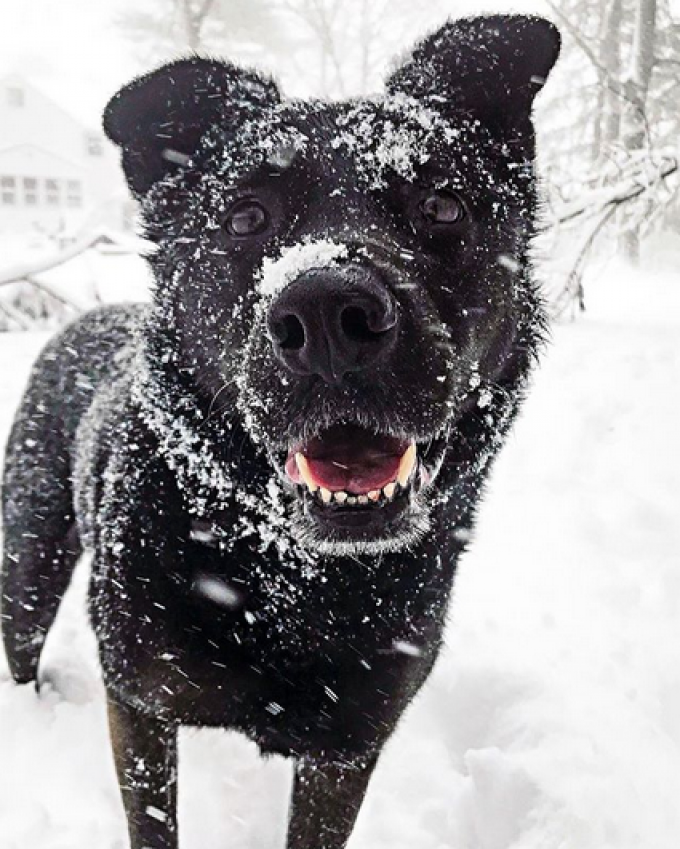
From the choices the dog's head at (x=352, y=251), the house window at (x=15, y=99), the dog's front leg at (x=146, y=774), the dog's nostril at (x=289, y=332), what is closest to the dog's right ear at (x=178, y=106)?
the dog's head at (x=352, y=251)

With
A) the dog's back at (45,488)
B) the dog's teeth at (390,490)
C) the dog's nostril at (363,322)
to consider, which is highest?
the dog's nostril at (363,322)

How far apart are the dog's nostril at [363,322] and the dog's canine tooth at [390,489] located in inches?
13.8

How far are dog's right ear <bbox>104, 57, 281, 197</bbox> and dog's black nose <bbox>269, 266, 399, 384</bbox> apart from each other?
0.93 m

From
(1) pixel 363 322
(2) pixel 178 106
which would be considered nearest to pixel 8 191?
(2) pixel 178 106

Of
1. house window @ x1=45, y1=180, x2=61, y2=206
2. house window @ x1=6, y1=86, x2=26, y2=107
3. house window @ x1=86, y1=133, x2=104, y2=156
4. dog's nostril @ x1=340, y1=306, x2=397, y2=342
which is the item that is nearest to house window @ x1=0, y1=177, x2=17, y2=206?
house window @ x1=45, y1=180, x2=61, y2=206

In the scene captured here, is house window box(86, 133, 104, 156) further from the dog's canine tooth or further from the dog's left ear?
the dog's canine tooth

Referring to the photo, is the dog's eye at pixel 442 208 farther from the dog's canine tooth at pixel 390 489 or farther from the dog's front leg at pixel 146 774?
the dog's front leg at pixel 146 774

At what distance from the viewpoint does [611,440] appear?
5324mm

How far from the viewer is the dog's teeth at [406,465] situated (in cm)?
151

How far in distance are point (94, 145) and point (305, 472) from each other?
36.7 meters

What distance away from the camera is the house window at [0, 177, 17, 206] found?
31.2 m

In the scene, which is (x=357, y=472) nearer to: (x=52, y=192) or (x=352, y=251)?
(x=352, y=251)

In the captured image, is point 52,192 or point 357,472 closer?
point 357,472

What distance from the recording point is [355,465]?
4.96 feet
